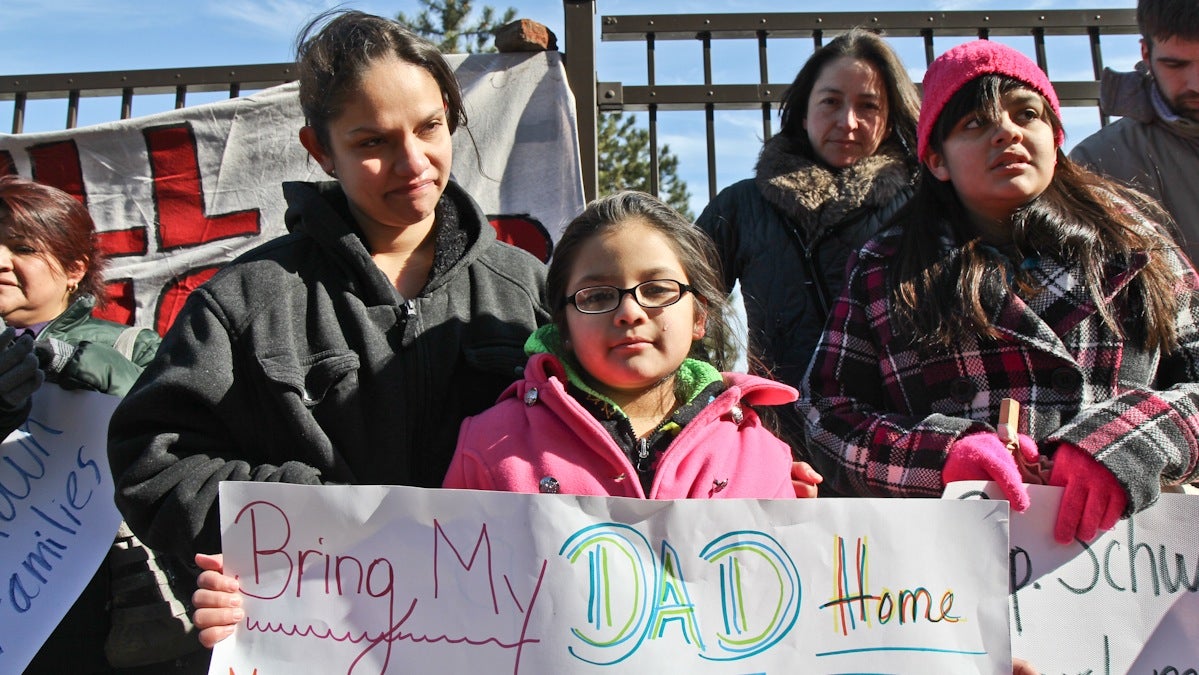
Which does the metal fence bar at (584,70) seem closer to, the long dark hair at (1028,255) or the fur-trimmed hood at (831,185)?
the fur-trimmed hood at (831,185)

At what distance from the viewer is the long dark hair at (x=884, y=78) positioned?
3.05 metres

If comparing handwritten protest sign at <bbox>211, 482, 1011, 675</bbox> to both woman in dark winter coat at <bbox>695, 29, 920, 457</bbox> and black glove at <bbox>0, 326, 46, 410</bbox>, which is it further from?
woman in dark winter coat at <bbox>695, 29, 920, 457</bbox>

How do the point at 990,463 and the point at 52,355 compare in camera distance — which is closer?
the point at 990,463

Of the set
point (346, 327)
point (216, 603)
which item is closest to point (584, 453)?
point (346, 327)

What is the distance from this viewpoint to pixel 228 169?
412 centimetres

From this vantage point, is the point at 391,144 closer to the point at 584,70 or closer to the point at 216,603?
the point at 216,603

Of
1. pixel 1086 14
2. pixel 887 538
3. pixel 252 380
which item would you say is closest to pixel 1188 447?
pixel 887 538

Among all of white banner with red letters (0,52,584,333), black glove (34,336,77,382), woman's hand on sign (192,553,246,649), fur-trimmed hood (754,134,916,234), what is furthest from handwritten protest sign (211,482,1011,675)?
white banner with red letters (0,52,584,333)

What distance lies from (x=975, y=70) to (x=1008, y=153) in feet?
0.60

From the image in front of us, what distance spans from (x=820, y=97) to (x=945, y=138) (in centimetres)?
104

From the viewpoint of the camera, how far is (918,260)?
6.66 ft

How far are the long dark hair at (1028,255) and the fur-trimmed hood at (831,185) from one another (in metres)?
0.79

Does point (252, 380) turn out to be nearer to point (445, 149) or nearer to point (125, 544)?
point (445, 149)

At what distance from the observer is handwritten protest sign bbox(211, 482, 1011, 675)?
1493 millimetres
